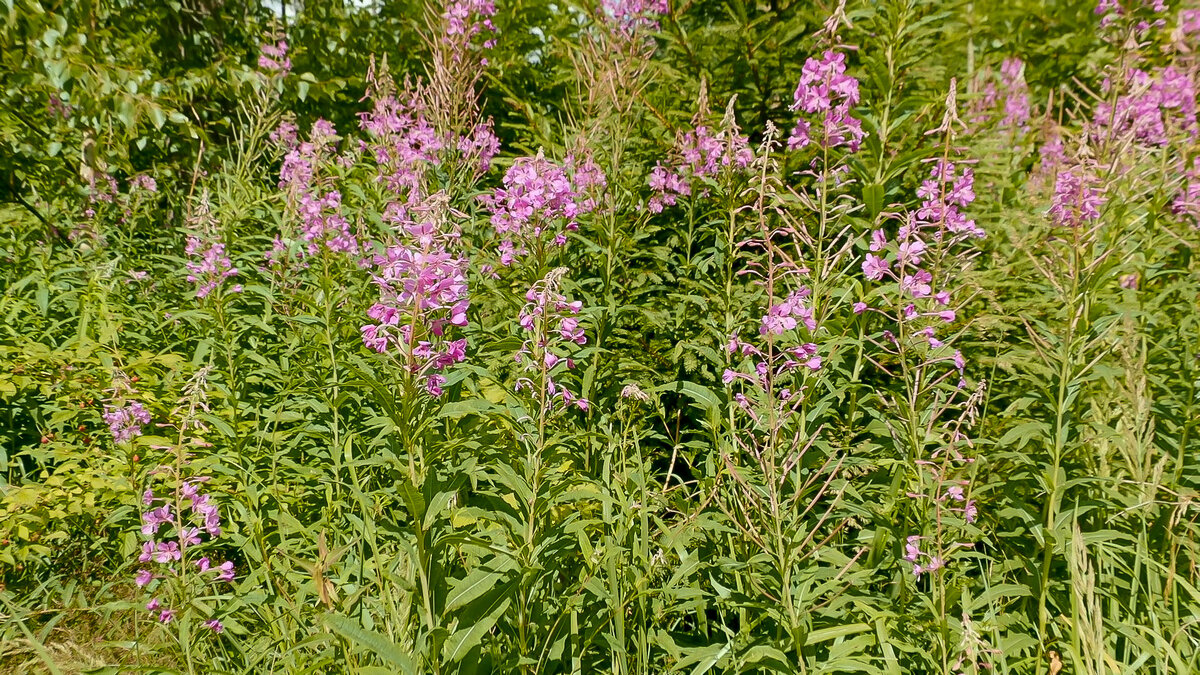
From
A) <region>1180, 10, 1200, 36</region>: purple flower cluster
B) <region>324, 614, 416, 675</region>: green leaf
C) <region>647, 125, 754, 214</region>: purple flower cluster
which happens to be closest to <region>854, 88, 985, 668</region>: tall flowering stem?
<region>647, 125, 754, 214</region>: purple flower cluster

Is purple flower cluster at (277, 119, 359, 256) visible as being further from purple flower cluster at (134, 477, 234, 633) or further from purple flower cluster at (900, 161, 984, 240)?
purple flower cluster at (900, 161, 984, 240)

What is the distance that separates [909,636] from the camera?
2.27 meters

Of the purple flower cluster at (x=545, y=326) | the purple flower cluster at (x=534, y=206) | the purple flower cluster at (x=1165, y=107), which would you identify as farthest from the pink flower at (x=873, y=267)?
the purple flower cluster at (x=1165, y=107)

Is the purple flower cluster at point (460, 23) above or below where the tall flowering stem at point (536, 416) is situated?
above

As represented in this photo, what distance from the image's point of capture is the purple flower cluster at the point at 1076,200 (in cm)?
234

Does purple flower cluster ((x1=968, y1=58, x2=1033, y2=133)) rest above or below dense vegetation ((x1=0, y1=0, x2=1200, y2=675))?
above

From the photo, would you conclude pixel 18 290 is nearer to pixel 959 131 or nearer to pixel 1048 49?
pixel 959 131

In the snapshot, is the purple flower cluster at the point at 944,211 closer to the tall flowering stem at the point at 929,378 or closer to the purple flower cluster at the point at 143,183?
the tall flowering stem at the point at 929,378

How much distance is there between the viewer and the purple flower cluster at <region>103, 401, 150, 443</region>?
2686 mm

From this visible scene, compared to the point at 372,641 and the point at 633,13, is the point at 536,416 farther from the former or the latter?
the point at 633,13

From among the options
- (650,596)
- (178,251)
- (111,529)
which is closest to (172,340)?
(178,251)

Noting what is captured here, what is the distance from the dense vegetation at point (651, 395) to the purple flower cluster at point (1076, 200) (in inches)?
0.6

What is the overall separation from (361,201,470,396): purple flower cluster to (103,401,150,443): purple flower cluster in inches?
49.3

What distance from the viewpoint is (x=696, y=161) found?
333 cm
